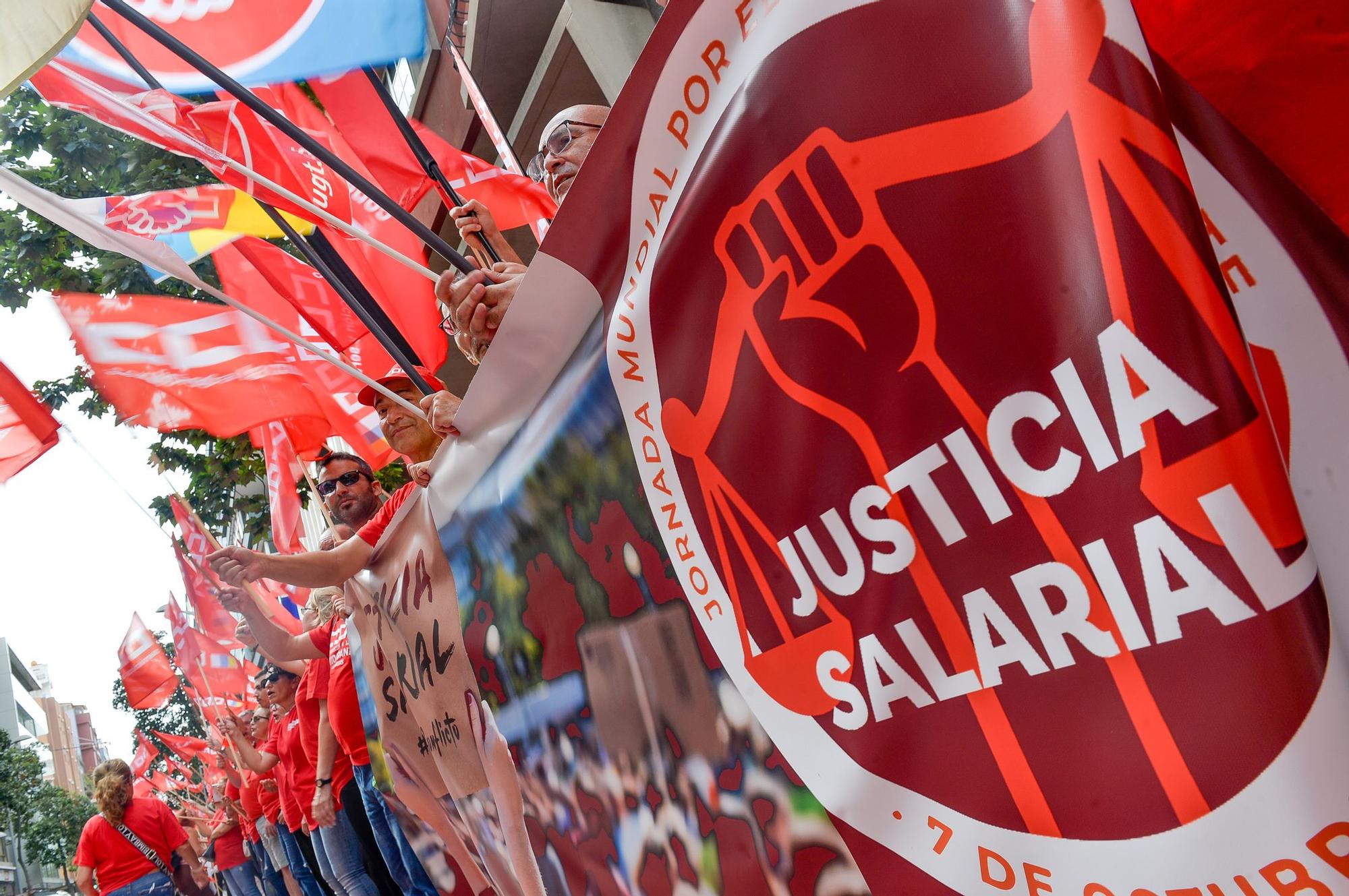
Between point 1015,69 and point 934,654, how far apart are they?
0.68 meters

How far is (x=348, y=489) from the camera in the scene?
15.1ft

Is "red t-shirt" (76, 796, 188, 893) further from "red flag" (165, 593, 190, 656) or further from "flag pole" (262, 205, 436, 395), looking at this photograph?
"flag pole" (262, 205, 436, 395)

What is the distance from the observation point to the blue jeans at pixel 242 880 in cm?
1168

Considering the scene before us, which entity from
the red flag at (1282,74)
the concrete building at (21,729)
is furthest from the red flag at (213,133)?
the concrete building at (21,729)

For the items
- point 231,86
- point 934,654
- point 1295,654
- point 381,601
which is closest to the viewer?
point 1295,654

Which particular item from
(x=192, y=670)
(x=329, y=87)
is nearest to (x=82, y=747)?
(x=192, y=670)

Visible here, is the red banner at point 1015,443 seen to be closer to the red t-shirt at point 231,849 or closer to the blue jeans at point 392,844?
the blue jeans at point 392,844

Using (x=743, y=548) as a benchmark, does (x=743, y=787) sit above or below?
below

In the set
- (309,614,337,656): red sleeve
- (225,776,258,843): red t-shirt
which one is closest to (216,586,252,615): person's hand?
(309,614,337,656): red sleeve

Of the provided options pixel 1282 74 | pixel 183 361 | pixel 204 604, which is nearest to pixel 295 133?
pixel 183 361

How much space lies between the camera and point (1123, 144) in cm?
103

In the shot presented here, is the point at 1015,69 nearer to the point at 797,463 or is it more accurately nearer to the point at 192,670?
the point at 797,463

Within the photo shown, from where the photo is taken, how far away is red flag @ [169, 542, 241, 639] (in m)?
7.04

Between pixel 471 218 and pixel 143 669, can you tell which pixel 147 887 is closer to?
pixel 143 669
